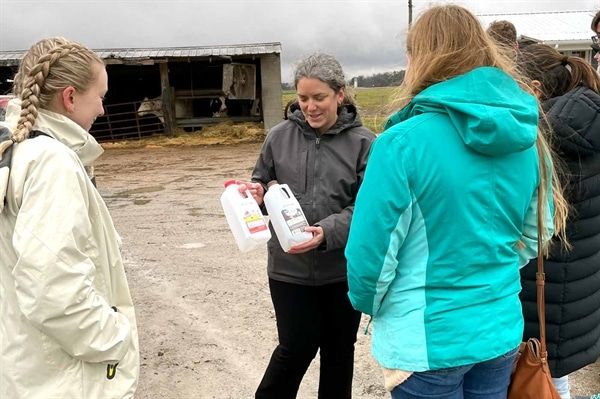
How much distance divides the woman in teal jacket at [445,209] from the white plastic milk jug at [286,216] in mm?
819

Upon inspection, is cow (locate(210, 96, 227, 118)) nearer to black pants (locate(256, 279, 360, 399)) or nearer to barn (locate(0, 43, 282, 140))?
barn (locate(0, 43, 282, 140))

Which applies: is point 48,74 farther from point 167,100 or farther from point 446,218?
point 167,100

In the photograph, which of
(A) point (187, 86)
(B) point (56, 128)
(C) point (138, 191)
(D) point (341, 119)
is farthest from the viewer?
(A) point (187, 86)

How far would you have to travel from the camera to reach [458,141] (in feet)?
5.28

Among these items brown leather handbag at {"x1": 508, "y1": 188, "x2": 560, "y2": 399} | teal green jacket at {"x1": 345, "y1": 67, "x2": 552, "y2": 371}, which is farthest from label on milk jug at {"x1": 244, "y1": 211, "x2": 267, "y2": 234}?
brown leather handbag at {"x1": 508, "y1": 188, "x2": 560, "y2": 399}

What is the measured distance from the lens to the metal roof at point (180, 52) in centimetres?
1803

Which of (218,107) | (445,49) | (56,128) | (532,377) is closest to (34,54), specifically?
(56,128)

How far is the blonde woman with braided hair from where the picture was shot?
61.4 inches

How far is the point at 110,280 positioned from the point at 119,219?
266 inches

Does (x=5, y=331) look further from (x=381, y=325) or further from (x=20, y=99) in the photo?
(x=381, y=325)

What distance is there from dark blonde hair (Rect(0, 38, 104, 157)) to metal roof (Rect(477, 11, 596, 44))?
22.1 metres

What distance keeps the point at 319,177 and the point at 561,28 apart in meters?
25.4

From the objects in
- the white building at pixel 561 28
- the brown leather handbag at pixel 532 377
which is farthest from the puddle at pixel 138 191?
the white building at pixel 561 28

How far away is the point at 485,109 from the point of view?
158cm
